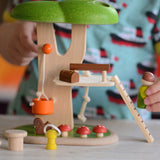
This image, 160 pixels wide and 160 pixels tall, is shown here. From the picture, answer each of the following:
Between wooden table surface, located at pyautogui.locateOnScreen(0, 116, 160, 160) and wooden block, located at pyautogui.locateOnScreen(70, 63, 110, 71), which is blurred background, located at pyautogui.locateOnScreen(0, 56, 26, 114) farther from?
wooden block, located at pyautogui.locateOnScreen(70, 63, 110, 71)

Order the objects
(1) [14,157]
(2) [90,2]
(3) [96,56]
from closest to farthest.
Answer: (1) [14,157]
(2) [90,2]
(3) [96,56]

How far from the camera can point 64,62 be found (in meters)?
0.82

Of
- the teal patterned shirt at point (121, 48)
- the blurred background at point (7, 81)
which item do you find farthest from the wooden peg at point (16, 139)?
the blurred background at point (7, 81)

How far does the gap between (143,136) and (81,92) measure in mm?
346

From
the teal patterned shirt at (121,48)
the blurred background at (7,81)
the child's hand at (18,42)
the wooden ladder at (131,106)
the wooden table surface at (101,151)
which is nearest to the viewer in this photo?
the wooden table surface at (101,151)

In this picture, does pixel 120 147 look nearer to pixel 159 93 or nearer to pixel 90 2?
pixel 159 93

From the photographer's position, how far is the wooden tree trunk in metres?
0.82

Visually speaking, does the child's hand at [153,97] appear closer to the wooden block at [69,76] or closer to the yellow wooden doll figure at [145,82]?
the yellow wooden doll figure at [145,82]

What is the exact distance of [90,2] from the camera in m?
0.78

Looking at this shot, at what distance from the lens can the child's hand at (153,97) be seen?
78cm

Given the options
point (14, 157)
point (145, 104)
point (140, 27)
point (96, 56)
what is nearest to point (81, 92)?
point (96, 56)

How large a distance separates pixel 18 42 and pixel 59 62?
0.98ft

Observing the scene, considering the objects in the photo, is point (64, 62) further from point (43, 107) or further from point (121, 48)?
point (121, 48)

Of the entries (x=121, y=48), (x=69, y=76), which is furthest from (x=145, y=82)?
(x=121, y=48)
